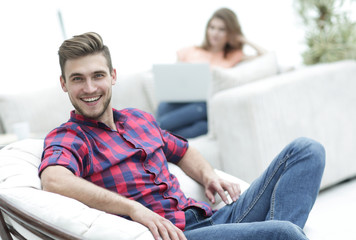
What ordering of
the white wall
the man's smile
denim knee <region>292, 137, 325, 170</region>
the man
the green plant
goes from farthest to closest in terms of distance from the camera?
the white wall → the green plant → denim knee <region>292, 137, 325, 170</region> → the man's smile → the man

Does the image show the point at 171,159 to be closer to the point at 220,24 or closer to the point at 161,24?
the point at 220,24

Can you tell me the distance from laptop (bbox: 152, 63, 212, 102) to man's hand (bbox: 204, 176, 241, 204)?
1.03 metres

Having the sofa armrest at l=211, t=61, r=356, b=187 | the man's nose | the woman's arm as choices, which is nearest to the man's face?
the man's nose

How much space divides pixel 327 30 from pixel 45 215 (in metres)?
2.26

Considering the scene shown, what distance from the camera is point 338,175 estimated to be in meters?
2.27

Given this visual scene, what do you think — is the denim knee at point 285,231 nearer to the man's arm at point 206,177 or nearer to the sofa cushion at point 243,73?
the man's arm at point 206,177

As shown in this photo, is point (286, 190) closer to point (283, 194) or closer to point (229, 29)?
point (283, 194)

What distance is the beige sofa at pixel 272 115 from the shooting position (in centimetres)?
202

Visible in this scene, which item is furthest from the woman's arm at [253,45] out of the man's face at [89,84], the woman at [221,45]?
the man's face at [89,84]

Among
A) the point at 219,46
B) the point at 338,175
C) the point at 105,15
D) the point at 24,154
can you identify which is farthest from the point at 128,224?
the point at 105,15

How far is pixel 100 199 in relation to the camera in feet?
3.25

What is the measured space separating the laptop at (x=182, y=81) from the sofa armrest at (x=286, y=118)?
0.20 meters

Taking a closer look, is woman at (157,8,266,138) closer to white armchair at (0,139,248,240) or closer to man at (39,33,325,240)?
man at (39,33,325,240)

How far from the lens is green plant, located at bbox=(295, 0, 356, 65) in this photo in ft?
8.43
